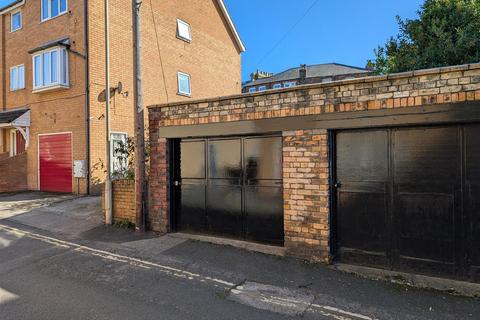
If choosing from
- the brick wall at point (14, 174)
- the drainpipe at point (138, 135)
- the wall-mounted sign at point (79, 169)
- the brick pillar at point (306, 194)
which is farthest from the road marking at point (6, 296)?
the brick wall at point (14, 174)

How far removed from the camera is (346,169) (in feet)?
18.4

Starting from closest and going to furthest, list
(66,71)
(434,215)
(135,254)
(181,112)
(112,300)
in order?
(112,300) → (434,215) → (135,254) → (181,112) → (66,71)

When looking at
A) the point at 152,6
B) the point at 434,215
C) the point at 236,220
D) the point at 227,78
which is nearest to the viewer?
the point at 434,215

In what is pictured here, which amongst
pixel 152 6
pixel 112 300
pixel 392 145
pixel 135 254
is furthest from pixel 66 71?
pixel 392 145

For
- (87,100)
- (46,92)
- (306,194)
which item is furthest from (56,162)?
(306,194)

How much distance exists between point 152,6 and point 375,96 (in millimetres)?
14727

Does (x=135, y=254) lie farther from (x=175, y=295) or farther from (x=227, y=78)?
(x=227, y=78)

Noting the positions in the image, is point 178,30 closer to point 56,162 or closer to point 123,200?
point 56,162

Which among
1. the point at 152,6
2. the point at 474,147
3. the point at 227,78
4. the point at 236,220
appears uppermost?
the point at 152,6

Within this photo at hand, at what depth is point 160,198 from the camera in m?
7.64

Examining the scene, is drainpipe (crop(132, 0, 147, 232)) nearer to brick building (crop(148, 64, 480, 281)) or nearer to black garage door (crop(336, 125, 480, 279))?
brick building (crop(148, 64, 480, 281))

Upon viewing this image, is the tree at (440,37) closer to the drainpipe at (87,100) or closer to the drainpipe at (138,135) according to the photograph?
the drainpipe at (138,135)

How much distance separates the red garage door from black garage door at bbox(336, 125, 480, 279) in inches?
482

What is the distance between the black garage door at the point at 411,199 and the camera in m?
4.70
